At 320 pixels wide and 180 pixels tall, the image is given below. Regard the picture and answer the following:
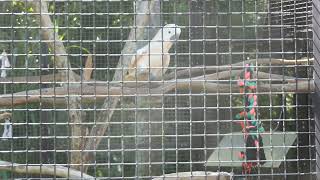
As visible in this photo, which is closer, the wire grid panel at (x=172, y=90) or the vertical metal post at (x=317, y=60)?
the vertical metal post at (x=317, y=60)

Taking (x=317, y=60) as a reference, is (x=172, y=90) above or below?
below

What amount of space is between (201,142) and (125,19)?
103 centimetres

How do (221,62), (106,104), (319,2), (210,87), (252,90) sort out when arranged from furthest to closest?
(221,62) → (106,104) → (210,87) → (252,90) → (319,2)

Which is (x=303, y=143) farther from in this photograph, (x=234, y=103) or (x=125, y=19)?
(x=125, y=19)

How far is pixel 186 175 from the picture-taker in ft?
6.10

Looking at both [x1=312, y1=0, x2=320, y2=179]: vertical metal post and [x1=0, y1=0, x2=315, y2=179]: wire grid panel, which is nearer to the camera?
[x1=312, y1=0, x2=320, y2=179]: vertical metal post

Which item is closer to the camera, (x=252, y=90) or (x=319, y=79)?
(x=319, y=79)

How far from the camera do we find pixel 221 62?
3.09 meters

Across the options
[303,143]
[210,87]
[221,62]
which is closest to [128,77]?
[210,87]

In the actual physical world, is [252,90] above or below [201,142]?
above

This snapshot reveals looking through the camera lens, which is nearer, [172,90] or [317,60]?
[317,60]

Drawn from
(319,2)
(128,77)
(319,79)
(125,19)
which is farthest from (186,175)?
(125,19)

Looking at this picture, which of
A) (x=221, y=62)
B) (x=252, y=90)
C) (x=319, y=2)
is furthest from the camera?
(x=221, y=62)

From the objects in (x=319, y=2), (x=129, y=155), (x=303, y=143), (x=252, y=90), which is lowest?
(x=129, y=155)
